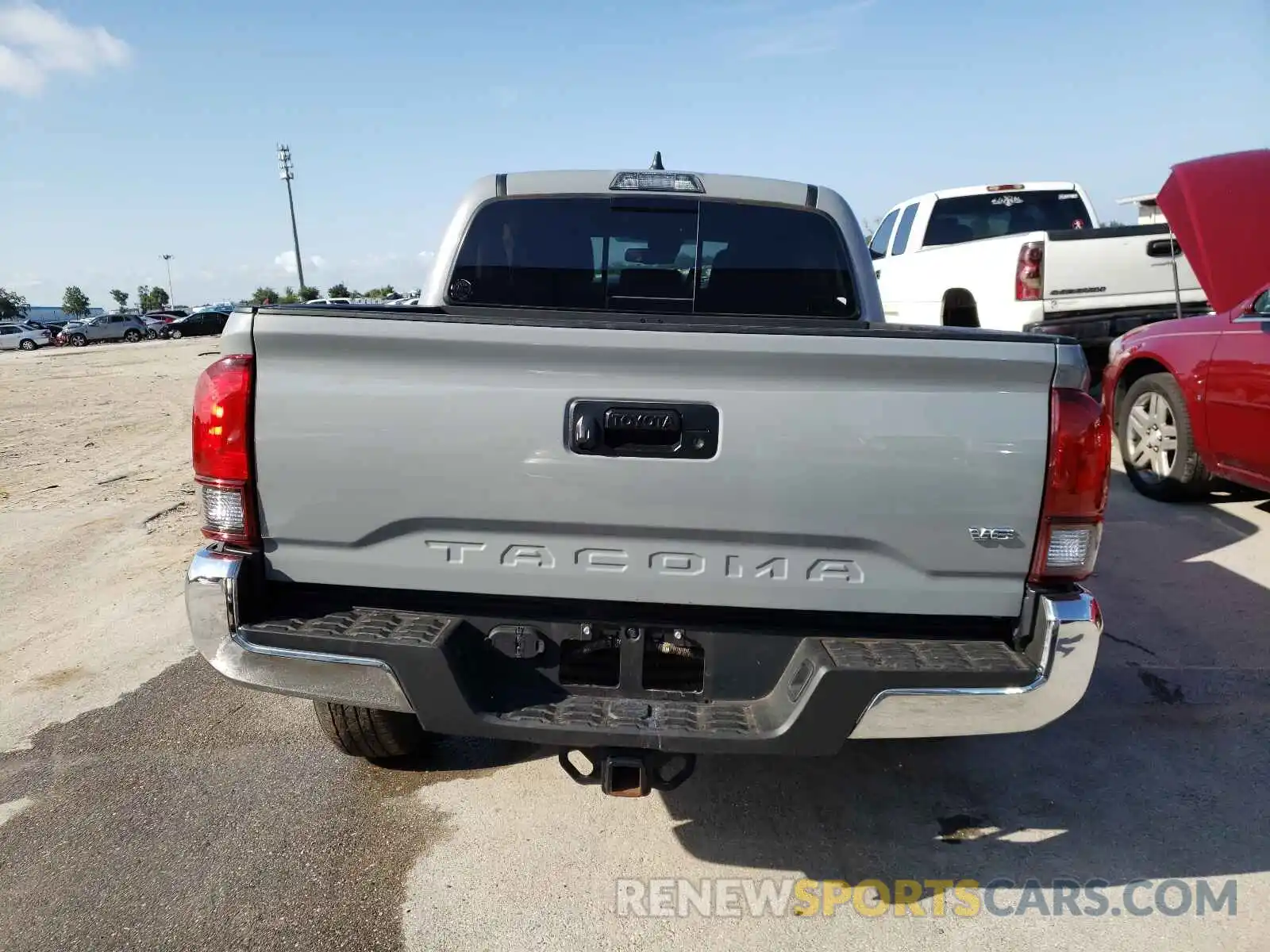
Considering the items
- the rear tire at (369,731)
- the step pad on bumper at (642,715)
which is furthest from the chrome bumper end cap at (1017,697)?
the rear tire at (369,731)

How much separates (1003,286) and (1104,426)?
6830 mm

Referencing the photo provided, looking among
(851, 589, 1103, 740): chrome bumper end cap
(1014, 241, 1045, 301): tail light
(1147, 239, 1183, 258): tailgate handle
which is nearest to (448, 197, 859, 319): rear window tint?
(851, 589, 1103, 740): chrome bumper end cap

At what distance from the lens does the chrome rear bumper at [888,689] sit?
7.30ft

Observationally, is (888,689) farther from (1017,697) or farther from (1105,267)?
(1105,267)

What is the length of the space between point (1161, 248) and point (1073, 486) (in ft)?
24.6

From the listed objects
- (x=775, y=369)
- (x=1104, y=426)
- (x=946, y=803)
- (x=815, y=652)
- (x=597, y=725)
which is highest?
(x=775, y=369)

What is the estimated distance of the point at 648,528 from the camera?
2.31m

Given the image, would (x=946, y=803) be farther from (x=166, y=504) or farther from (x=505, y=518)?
(x=166, y=504)

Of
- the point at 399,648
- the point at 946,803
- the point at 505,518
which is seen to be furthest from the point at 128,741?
the point at 946,803

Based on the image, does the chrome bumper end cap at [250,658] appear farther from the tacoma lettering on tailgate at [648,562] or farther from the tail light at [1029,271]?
the tail light at [1029,271]

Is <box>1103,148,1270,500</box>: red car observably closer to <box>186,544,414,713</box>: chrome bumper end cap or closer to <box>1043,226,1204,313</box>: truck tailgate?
<box>1043,226,1204,313</box>: truck tailgate

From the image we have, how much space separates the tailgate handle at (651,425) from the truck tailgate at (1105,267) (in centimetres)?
709

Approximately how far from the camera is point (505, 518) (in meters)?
2.32

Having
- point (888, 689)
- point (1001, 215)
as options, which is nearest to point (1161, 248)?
point (1001, 215)
